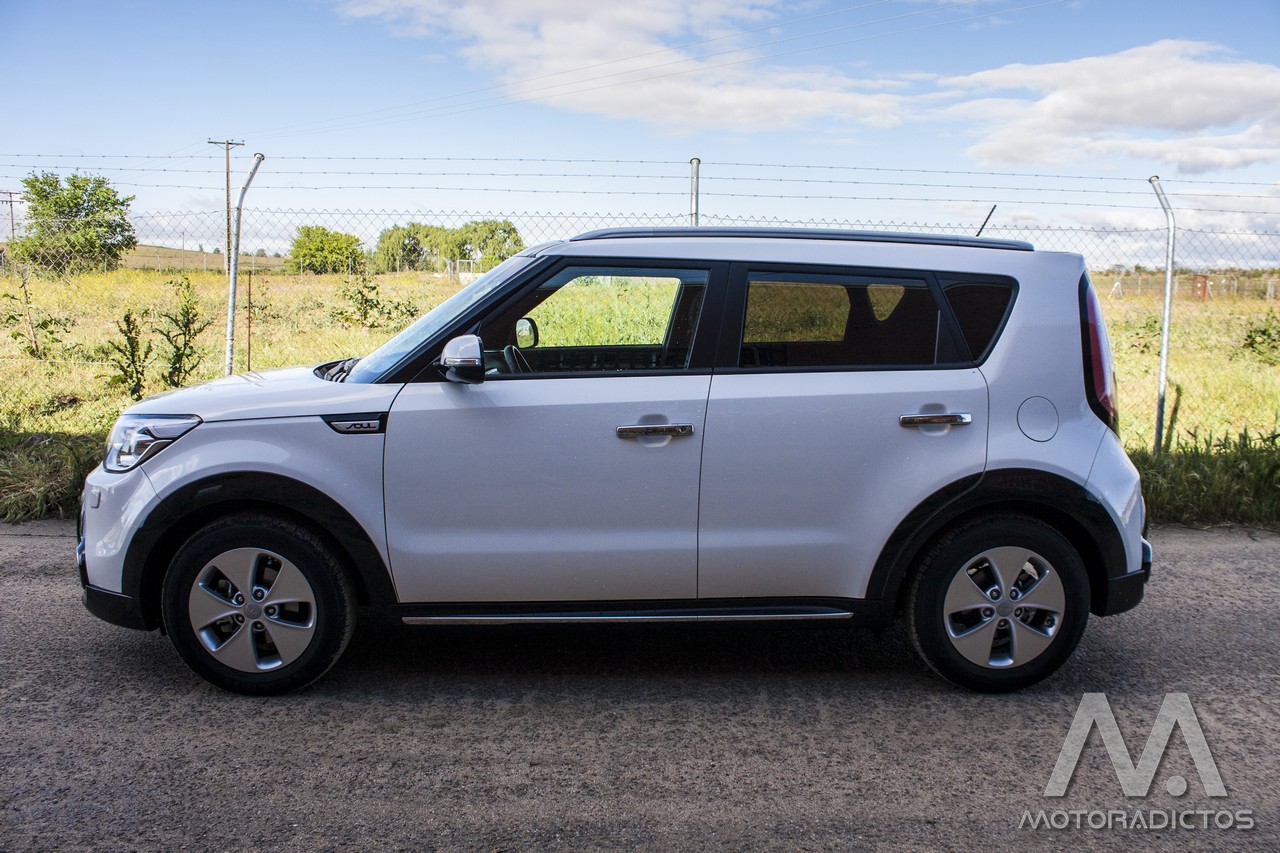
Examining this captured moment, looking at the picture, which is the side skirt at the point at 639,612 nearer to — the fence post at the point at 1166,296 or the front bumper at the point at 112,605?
the front bumper at the point at 112,605

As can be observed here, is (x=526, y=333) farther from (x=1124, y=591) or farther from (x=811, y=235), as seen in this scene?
(x=1124, y=591)

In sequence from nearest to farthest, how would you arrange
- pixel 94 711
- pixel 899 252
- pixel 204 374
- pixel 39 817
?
pixel 39 817 < pixel 94 711 < pixel 899 252 < pixel 204 374

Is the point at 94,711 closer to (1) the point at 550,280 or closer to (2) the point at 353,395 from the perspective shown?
(2) the point at 353,395

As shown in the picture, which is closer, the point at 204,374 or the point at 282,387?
the point at 282,387

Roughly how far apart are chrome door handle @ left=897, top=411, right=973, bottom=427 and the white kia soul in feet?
0.03

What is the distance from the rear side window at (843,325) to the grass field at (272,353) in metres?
5.03

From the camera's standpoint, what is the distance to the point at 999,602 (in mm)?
3947

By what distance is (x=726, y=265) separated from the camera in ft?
13.2

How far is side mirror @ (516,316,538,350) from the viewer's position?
415 centimetres

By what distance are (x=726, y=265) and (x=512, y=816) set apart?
2141mm

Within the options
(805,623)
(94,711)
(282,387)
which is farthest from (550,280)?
(94,711)

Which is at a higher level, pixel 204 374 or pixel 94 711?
pixel 204 374

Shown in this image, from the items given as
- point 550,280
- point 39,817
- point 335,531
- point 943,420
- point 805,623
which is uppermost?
point 550,280

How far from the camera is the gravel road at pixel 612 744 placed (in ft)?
9.77
